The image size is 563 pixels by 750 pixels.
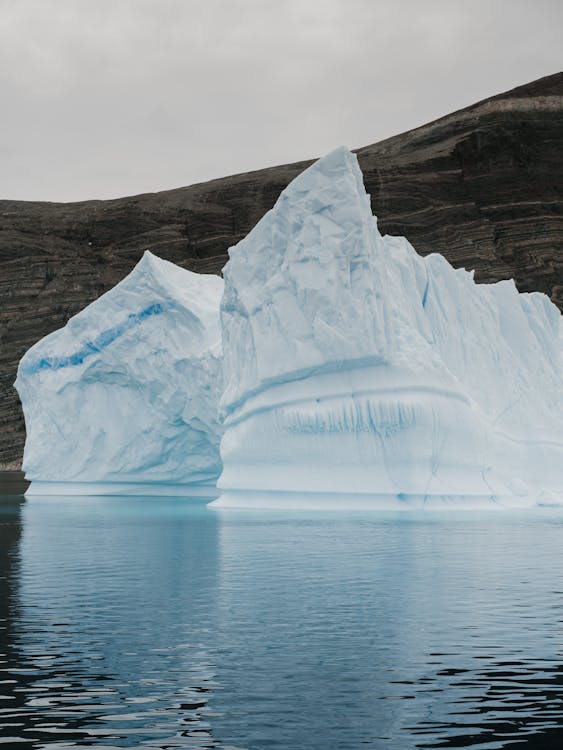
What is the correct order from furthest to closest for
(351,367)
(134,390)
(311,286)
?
1. (134,390)
2. (311,286)
3. (351,367)

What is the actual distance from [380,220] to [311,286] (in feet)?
159

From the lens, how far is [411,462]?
808 inches

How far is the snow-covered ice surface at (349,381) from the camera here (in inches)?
813

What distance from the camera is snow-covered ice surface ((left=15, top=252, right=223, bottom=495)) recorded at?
2848cm

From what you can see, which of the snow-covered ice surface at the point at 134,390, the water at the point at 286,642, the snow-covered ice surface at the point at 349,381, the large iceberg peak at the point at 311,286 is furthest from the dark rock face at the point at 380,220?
the water at the point at 286,642

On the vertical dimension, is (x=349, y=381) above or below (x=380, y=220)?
below

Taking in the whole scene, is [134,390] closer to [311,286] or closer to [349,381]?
[311,286]

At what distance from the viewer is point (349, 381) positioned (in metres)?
20.9

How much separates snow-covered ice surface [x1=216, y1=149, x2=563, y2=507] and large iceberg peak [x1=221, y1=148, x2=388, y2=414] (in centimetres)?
3

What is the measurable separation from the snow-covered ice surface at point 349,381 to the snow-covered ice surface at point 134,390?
5124mm

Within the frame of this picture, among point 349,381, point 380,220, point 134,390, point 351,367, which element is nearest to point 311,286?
point 351,367

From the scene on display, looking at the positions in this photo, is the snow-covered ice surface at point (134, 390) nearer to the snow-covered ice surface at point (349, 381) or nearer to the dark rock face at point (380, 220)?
the snow-covered ice surface at point (349, 381)

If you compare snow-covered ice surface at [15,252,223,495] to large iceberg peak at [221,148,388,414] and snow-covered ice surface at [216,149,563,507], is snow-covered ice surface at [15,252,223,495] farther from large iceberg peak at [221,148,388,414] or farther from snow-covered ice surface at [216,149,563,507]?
snow-covered ice surface at [216,149,563,507]

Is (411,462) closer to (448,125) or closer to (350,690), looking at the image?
(350,690)
